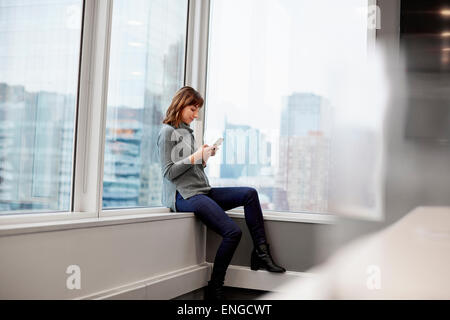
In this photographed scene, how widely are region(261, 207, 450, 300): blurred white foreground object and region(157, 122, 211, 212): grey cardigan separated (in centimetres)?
69

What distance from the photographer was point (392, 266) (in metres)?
2.27

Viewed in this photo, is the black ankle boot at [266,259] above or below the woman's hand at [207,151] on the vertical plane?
below

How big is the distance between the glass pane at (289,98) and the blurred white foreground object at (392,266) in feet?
0.79

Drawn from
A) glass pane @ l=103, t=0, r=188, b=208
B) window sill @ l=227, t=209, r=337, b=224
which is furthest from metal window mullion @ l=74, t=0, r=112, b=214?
window sill @ l=227, t=209, r=337, b=224

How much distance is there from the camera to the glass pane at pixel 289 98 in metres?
2.37

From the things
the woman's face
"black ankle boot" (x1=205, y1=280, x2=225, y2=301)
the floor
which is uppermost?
the woman's face

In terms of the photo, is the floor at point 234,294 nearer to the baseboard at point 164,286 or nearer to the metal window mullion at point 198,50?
the baseboard at point 164,286

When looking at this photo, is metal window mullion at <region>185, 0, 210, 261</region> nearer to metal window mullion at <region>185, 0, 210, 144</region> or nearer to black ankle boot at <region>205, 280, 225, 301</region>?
metal window mullion at <region>185, 0, 210, 144</region>

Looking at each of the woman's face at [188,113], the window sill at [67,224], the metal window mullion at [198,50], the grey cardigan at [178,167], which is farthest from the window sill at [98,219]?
the metal window mullion at [198,50]

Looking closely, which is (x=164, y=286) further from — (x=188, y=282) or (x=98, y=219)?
(x=98, y=219)

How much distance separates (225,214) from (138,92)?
75cm

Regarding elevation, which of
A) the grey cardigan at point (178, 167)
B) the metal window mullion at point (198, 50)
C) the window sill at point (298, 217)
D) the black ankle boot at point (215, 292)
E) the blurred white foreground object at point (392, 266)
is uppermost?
the metal window mullion at point (198, 50)

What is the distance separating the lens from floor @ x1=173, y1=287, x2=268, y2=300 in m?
2.20
